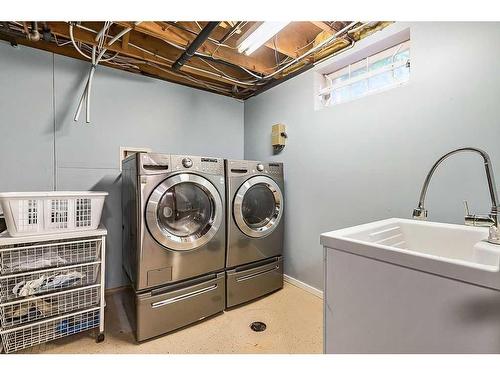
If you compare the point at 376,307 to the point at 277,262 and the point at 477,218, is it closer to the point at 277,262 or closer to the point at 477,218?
the point at 477,218

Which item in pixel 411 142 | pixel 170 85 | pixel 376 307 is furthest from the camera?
pixel 170 85

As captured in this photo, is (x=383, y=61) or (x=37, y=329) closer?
(x=37, y=329)

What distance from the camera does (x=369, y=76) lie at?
1644 millimetres

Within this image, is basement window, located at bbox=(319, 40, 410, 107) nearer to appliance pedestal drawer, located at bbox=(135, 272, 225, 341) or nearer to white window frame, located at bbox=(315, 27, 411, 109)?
white window frame, located at bbox=(315, 27, 411, 109)

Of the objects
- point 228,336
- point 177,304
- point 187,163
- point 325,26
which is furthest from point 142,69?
point 228,336

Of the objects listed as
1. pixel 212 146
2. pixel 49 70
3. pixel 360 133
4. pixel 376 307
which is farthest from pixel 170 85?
pixel 376 307

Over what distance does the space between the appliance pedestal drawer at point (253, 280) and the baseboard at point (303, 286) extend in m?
0.15

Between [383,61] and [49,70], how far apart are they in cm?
267

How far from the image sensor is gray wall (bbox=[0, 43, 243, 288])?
5.35 ft

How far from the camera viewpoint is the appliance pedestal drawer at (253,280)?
176cm

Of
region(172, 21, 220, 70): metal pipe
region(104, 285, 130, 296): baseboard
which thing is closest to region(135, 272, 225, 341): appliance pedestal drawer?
region(104, 285, 130, 296): baseboard

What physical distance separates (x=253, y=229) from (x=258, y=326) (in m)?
0.72

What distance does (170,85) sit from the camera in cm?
227

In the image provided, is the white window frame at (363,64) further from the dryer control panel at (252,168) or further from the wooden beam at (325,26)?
the dryer control panel at (252,168)
